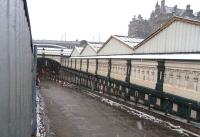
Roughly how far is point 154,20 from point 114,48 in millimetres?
71417

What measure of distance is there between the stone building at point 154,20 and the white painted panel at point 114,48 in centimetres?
5080

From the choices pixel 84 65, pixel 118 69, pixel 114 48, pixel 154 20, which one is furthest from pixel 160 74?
pixel 154 20

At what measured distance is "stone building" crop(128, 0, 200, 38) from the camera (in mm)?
97125

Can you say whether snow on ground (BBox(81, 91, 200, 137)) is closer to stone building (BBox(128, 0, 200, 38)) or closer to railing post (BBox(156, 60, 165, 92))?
railing post (BBox(156, 60, 165, 92))

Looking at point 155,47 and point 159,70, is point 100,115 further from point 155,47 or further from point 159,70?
point 155,47

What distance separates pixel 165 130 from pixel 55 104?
39.6 ft

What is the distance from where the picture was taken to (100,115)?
21.4m

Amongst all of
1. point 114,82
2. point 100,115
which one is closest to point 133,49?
point 114,82

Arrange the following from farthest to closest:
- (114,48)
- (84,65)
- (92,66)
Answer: (84,65) → (92,66) → (114,48)

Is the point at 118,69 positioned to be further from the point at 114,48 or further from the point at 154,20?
the point at 154,20

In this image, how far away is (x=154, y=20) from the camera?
10412 cm

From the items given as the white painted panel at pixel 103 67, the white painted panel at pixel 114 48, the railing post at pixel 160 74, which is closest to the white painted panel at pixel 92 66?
the white painted panel at pixel 114 48

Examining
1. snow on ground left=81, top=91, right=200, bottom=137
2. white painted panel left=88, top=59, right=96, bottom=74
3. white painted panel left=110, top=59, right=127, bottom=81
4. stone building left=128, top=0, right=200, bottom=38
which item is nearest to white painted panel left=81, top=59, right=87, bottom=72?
white painted panel left=88, top=59, right=96, bottom=74

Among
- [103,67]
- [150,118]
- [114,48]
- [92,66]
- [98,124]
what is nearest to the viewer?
[98,124]
